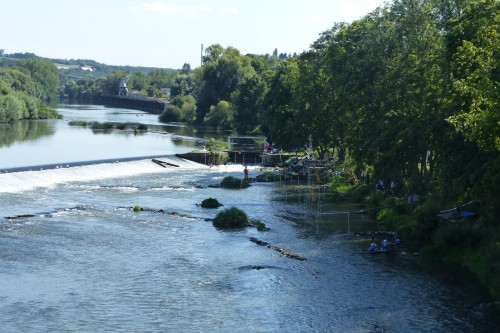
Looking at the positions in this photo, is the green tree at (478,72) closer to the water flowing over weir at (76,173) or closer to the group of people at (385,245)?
the group of people at (385,245)

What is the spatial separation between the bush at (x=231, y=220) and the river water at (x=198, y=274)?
35.0 inches

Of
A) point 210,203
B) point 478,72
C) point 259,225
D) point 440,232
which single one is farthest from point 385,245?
point 210,203

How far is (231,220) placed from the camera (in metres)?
56.4

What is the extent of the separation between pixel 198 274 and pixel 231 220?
47.5 ft

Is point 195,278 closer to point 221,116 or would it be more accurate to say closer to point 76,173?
point 76,173

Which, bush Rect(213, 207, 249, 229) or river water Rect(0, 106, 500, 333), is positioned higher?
bush Rect(213, 207, 249, 229)

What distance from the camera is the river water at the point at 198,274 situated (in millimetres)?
34719

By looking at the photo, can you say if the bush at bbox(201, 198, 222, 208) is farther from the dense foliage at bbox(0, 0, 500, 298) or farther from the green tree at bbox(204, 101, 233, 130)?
the green tree at bbox(204, 101, 233, 130)

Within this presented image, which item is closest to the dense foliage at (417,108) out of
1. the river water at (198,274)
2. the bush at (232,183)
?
the bush at (232,183)

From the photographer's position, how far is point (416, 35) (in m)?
65.4

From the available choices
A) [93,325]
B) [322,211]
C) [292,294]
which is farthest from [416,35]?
[93,325]

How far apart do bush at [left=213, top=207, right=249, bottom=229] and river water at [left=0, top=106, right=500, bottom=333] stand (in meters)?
0.89

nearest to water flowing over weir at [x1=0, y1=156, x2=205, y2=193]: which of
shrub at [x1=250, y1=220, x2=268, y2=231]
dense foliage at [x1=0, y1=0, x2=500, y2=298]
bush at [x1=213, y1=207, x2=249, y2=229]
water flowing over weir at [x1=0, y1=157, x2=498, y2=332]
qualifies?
water flowing over weir at [x1=0, y1=157, x2=498, y2=332]

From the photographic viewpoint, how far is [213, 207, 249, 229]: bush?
56344 mm
